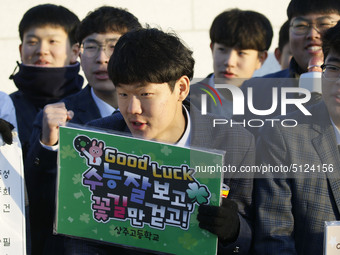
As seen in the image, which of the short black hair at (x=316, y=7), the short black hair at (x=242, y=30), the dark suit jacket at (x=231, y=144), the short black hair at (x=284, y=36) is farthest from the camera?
the short black hair at (x=284, y=36)

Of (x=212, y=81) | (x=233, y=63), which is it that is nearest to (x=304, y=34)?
(x=233, y=63)

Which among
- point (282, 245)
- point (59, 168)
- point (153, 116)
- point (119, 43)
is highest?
point (119, 43)

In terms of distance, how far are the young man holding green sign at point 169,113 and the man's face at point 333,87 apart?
0.35m

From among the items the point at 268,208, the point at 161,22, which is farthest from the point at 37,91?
the point at 161,22

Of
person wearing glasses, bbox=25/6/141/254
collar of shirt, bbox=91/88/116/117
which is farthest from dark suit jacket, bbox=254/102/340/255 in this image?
collar of shirt, bbox=91/88/116/117

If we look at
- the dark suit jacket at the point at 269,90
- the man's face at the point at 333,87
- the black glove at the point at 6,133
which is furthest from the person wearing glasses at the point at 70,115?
the man's face at the point at 333,87

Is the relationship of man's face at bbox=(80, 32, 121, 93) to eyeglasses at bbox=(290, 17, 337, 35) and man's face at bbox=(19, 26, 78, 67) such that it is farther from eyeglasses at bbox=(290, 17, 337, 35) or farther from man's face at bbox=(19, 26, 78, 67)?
eyeglasses at bbox=(290, 17, 337, 35)

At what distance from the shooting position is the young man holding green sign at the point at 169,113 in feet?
8.35

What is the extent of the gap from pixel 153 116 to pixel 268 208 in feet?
1.89

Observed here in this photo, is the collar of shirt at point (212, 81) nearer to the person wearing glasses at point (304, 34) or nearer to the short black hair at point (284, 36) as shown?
the person wearing glasses at point (304, 34)

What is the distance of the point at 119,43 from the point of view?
8.88 ft

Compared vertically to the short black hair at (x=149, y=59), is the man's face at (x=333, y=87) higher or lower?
lower

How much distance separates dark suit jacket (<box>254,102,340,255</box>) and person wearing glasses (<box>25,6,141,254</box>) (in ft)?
2.32

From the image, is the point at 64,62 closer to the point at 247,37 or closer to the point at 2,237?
the point at 247,37
